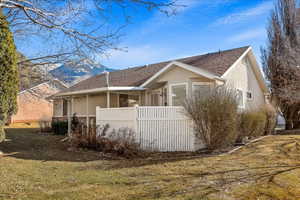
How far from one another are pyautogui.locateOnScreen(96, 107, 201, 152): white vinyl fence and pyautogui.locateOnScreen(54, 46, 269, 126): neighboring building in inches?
65.1

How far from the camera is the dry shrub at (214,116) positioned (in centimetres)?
886

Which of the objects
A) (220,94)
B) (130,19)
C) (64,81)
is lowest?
(220,94)

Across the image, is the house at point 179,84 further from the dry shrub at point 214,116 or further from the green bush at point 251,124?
the green bush at point 251,124

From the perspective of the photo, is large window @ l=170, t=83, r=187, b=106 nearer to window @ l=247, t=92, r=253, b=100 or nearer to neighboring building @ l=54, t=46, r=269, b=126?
neighboring building @ l=54, t=46, r=269, b=126

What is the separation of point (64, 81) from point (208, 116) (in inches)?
257

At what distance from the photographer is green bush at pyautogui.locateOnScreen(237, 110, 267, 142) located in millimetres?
11156

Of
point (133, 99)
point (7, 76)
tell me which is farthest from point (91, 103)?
point (7, 76)

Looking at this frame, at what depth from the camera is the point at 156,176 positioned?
19.5 ft

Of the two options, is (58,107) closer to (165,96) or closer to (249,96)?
(165,96)

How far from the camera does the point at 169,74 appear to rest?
12977mm

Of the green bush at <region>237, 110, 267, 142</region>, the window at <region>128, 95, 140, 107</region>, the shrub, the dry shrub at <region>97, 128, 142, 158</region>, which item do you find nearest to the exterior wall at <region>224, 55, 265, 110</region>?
the shrub

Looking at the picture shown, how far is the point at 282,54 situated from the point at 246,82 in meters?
5.27

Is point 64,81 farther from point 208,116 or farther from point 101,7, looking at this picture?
point 208,116

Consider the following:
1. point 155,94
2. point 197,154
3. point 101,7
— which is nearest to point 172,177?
point 197,154
